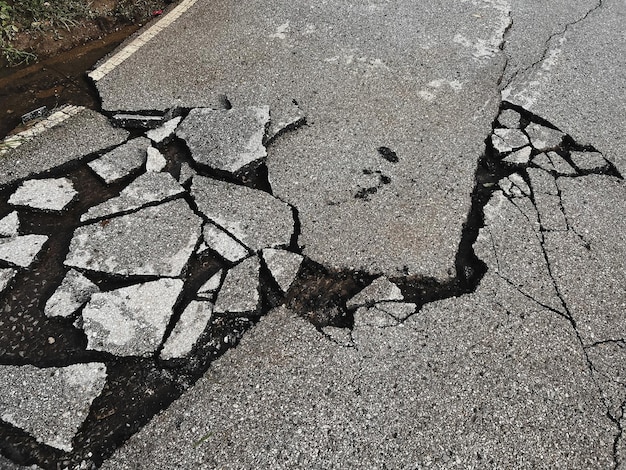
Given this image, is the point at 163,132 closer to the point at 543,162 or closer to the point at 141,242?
the point at 141,242

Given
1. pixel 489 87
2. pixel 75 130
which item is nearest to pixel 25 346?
pixel 75 130

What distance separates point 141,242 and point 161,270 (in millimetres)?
227

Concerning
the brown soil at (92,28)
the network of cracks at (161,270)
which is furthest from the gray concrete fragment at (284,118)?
the brown soil at (92,28)

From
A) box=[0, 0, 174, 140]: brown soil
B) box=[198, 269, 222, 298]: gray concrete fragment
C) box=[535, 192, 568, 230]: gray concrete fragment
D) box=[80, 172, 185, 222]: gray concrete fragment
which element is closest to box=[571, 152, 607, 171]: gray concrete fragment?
box=[535, 192, 568, 230]: gray concrete fragment

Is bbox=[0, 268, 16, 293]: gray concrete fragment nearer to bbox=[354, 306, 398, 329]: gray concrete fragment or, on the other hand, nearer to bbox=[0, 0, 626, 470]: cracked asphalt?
bbox=[0, 0, 626, 470]: cracked asphalt

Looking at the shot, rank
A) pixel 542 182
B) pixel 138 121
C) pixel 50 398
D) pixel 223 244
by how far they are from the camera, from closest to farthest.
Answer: pixel 50 398 < pixel 223 244 < pixel 542 182 < pixel 138 121

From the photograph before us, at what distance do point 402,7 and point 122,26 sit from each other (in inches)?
99.6

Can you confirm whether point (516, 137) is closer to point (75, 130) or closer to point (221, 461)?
point (221, 461)

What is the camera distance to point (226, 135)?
117 inches

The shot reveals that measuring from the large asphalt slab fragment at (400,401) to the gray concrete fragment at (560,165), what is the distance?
108cm

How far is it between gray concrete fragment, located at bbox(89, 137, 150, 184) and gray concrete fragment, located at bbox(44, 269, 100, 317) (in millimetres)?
698

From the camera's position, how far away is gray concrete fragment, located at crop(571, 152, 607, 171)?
114 inches

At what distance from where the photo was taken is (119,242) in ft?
8.04

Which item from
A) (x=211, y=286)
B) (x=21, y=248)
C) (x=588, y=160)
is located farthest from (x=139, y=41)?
(x=588, y=160)
